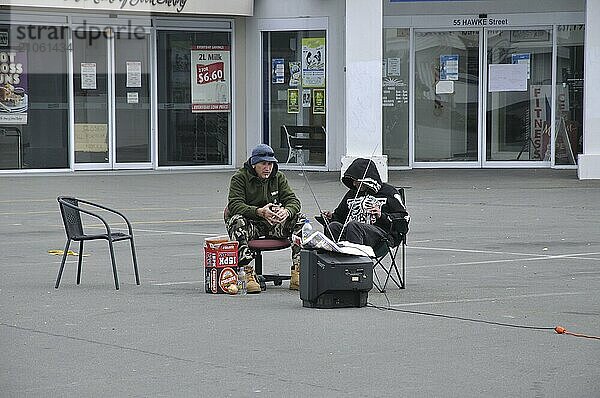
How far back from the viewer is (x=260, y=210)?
10141 mm

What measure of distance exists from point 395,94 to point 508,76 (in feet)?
7.63

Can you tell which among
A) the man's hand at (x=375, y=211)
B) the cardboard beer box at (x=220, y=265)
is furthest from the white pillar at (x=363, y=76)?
the cardboard beer box at (x=220, y=265)

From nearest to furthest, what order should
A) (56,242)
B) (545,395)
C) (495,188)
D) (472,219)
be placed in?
(545,395)
(56,242)
(472,219)
(495,188)

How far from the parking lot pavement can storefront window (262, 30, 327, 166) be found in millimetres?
7909

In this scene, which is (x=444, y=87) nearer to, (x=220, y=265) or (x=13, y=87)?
(x=13, y=87)

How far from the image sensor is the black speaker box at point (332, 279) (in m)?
9.03

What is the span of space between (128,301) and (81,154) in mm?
14037

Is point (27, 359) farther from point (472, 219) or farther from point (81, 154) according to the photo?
point (81, 154)

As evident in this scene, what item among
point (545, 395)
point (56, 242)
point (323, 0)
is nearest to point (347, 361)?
point (545, 395)

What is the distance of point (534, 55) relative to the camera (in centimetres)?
2347

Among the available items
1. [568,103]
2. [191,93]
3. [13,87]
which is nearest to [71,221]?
Answer: [13,87]

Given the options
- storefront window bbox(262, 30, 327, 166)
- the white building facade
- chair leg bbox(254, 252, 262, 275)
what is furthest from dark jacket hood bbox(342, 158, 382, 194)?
storefront window bbox(262, 30, 327, 166)

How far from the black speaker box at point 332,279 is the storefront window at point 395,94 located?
14.5 meters

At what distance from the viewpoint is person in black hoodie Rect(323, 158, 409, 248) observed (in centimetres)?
996
